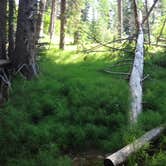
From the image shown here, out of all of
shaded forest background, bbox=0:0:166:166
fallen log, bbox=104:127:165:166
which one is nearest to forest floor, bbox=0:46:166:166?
shaded forest background, bbox=0:0:166:166

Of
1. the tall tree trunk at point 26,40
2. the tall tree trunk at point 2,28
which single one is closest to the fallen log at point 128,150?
the tall tree trunk at point 26,40

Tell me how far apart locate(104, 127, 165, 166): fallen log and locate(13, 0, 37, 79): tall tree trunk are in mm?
4786

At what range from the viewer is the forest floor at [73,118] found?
670 cm

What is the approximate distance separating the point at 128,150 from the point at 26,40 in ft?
18.3

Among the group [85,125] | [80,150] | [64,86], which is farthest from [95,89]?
[80,150]

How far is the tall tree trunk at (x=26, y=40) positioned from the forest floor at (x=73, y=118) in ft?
1.23

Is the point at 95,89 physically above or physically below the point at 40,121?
above

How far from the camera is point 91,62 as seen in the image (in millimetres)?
12953

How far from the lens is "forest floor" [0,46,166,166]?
6.70 m

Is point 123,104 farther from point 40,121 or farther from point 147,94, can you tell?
point 40,121

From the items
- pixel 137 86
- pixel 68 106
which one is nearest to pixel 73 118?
pixel 68 106

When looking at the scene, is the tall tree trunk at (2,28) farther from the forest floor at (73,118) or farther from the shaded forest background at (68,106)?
the forest floor at (73,118)

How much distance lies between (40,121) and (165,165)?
11.6 feet

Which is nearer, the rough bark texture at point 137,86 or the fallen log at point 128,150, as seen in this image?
the fallen log at point 128,150
